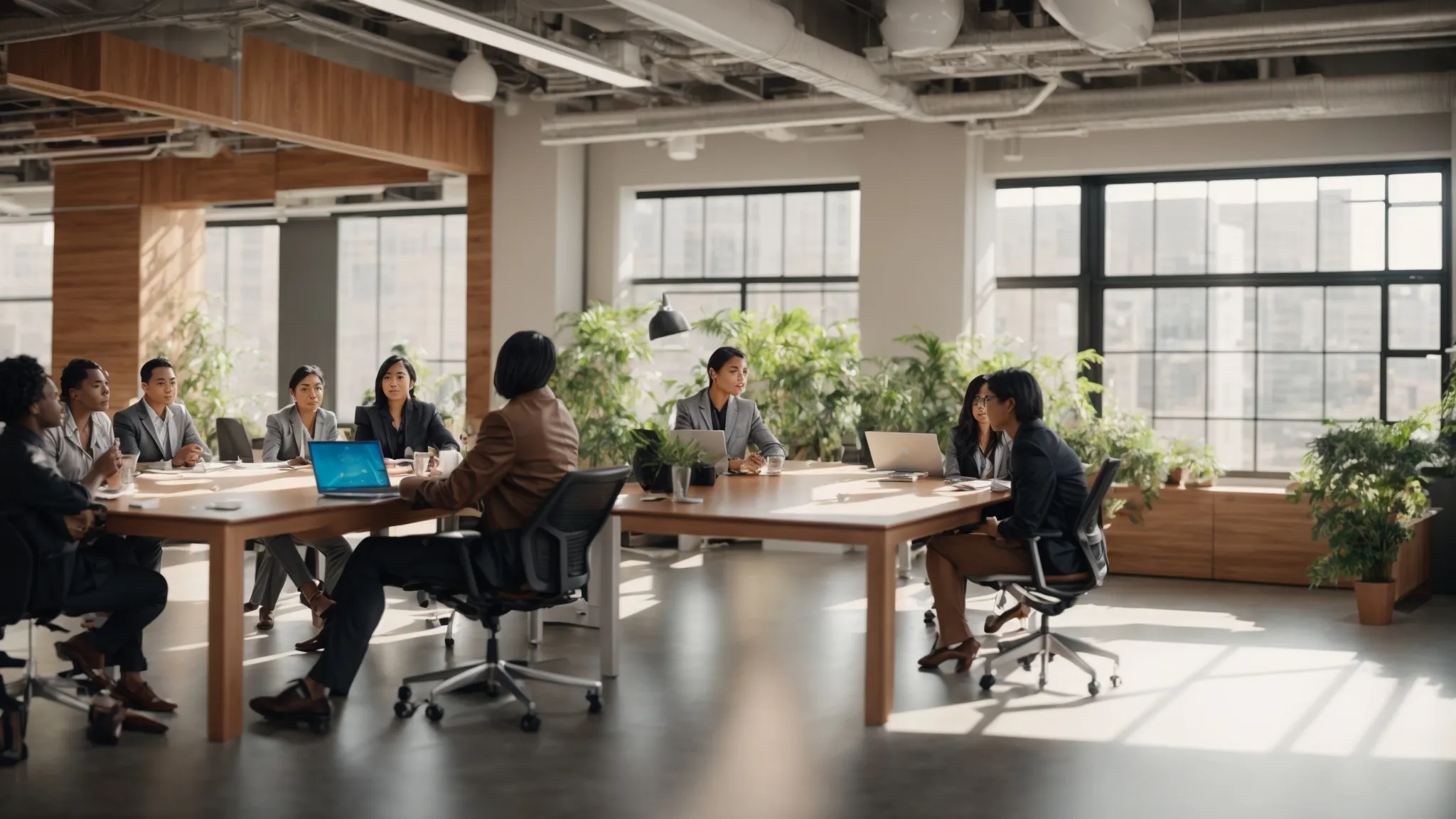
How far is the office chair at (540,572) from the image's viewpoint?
4.89m

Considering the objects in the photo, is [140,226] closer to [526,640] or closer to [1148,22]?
[526,640]

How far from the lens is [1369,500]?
24.1 feet

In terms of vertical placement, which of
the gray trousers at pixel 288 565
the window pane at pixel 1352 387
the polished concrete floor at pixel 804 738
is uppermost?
the window pane at pixel 1352 387

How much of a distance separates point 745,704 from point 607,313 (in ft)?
18.2

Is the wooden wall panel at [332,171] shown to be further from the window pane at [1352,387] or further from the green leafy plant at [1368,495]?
the green leafy plant at [1368,495]

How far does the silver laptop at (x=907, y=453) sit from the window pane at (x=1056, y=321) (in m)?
3.75

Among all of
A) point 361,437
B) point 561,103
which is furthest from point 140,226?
point 361,437

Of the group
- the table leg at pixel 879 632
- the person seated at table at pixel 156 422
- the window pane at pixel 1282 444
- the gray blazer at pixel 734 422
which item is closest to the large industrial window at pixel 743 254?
the window pane at pixel 1282 444

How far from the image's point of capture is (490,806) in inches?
158

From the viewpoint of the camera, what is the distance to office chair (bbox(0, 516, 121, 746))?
4.30 metres

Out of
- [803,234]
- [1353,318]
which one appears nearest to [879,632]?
[1353,318]

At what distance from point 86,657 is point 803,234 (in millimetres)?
7209

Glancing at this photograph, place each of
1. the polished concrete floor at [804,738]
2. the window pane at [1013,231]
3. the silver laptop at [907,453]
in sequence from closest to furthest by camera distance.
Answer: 1. the polished concrete floor at [804,738]
2. the silver laptop at [907,453]
3. the window pane at [1013,231]

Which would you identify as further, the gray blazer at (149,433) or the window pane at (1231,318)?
the window pane at (1231,318)
